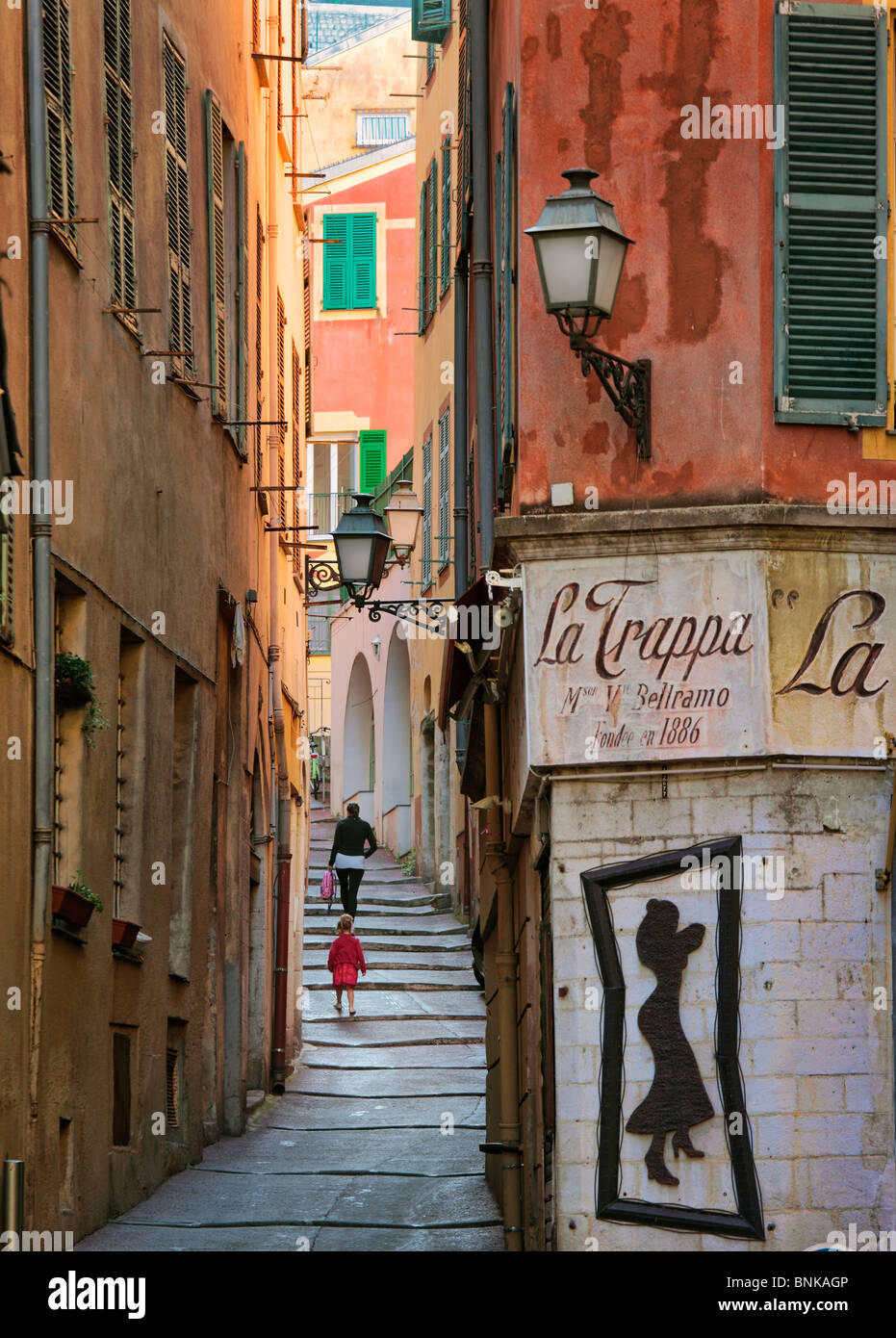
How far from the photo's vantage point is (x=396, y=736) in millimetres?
36969

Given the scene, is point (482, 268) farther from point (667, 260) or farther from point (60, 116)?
point (667, 260)

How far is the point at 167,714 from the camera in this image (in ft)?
47.9

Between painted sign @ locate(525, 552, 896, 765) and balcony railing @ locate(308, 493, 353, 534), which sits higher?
balcony railing @ locate(308, 493, 353, 534)

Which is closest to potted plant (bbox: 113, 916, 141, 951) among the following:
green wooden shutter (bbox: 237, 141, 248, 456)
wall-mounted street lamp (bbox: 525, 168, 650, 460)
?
wall-mounted street lamp (bbox: 525, 168, 650, 460)

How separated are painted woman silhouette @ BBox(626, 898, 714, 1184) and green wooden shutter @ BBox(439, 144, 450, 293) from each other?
17.1m

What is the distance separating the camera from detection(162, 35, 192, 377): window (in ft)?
49.4

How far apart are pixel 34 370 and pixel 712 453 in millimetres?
3169

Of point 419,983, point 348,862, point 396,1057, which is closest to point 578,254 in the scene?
point 396,1057

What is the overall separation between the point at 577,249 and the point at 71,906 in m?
4.13

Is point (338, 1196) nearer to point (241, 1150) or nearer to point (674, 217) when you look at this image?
point (241, 1150)

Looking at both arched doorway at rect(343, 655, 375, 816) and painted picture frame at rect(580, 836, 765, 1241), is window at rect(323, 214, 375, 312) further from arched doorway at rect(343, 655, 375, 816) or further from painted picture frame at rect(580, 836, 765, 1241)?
painted picture frame at rect(580, 836, 765, 1241)

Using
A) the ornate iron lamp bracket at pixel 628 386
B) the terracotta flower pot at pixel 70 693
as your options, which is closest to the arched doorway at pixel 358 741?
the terracotta flower pot at pixel 70 693

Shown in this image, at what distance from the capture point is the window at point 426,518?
28828 millimetres

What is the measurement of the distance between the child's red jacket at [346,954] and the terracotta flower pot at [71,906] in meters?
11.4
